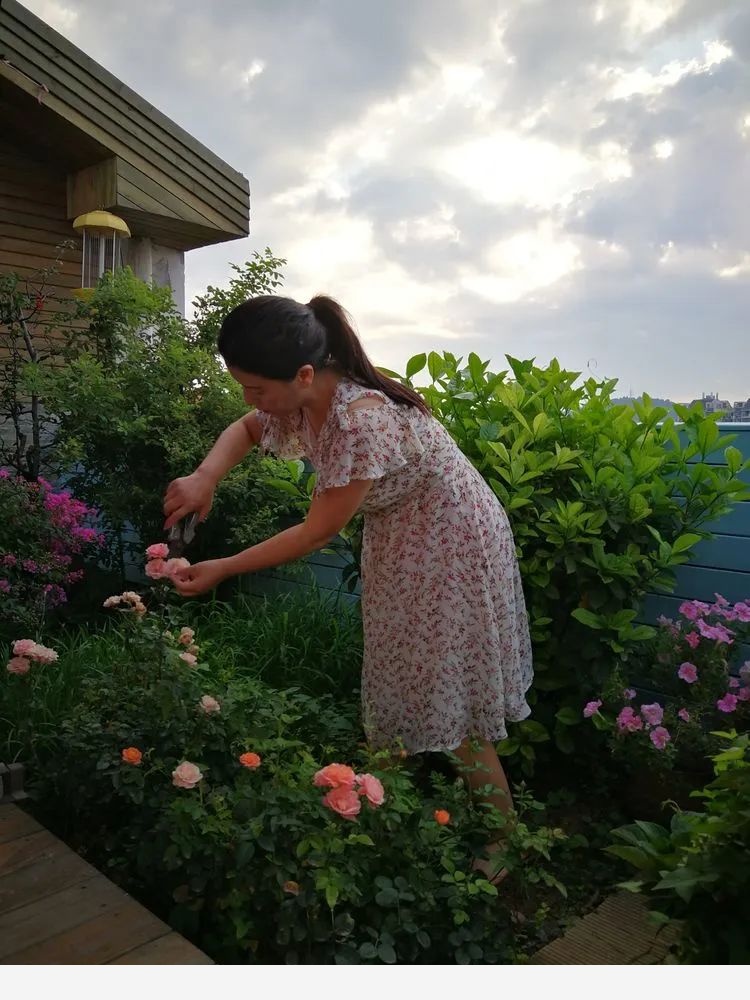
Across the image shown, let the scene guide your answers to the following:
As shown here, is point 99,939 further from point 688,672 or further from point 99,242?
point 99,242

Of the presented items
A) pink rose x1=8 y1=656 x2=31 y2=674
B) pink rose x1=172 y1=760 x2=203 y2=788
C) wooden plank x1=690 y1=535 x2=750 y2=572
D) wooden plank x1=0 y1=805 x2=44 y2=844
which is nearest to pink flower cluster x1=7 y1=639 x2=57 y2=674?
pink rose x1=8 y1=656 x2=31 y2=674

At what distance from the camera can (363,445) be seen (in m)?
1.71

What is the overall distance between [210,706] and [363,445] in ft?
2.11

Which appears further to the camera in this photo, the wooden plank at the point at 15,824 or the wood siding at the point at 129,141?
the wood siding at the point at 129,141

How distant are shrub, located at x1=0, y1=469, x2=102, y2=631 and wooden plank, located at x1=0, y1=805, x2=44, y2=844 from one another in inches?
50.8

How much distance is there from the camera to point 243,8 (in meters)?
1.85

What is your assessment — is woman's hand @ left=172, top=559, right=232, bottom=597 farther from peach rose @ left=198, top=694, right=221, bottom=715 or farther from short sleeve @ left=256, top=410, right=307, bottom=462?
short sleeve @ left=256, top=410, right=307, bottom=462

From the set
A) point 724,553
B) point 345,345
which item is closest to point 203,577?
point 345,345

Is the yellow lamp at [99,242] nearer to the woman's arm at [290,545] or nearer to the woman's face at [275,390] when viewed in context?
the woman's face at [275,390]

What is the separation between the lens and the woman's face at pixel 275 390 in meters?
1.68

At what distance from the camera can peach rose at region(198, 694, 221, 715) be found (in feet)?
5.85

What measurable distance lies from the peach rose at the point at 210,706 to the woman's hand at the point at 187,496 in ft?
1.25

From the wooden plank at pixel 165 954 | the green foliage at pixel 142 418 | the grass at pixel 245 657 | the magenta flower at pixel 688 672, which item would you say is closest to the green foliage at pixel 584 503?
the magenta flower at pixel 688 672

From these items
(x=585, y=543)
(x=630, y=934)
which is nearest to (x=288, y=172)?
(x=585, y=543)
